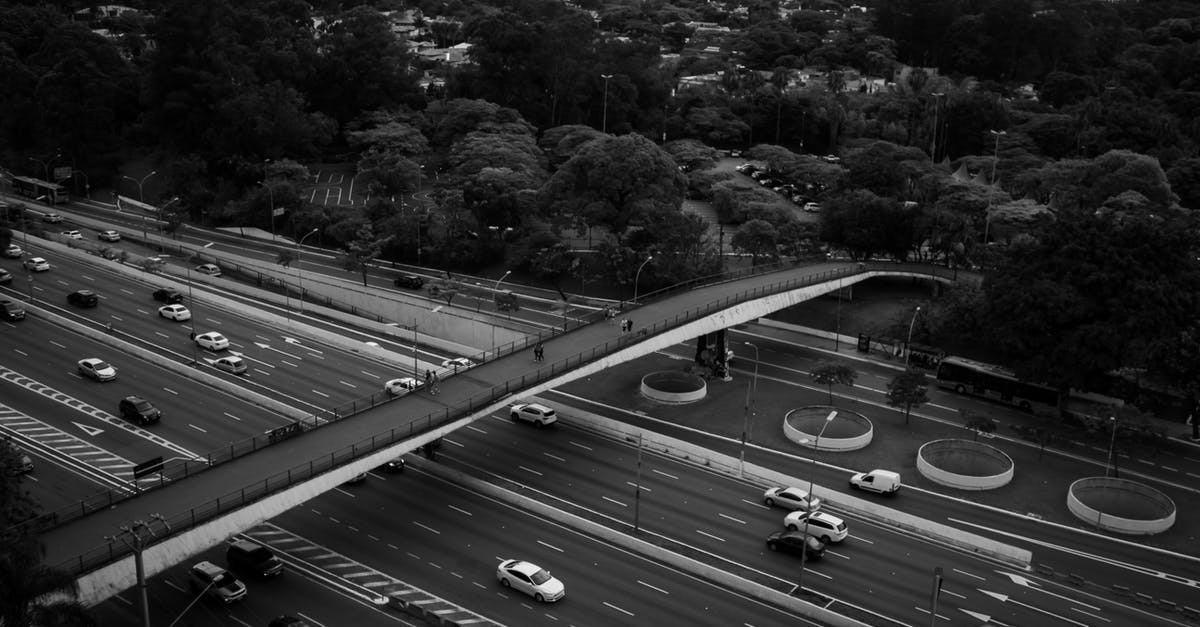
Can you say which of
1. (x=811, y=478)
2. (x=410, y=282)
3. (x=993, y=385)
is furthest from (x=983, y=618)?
(x=410, y=282)

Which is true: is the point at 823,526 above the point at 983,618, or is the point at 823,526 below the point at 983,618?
above

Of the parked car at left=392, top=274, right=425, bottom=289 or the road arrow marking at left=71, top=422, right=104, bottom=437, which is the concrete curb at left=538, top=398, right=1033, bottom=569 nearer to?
the parked car at left=392, top=274, right=425, bottom=289

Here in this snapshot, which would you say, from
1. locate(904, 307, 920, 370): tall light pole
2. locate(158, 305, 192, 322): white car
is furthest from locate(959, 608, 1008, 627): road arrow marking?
locate(158, 305, 192, 322): white car


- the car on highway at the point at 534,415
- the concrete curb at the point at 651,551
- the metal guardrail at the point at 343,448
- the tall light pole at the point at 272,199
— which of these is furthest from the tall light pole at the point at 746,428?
the tall light pole at the point at 272,199

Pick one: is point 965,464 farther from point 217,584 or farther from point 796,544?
point 217,584

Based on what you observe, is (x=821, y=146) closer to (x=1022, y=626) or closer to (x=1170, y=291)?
(x=1170, y=291)

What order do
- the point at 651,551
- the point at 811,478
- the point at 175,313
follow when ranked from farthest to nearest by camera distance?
the point at 175,313 < the point at 811,478 < the point at 651,551

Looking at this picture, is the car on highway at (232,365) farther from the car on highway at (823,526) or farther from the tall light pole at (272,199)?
the car on highway at (823,526)
